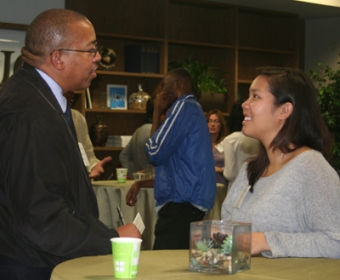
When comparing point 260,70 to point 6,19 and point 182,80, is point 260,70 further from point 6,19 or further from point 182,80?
point 6,19

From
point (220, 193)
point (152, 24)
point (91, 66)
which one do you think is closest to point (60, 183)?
point (91, 66)

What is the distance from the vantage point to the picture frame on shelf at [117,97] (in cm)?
779

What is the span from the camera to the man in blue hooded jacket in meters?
4.31

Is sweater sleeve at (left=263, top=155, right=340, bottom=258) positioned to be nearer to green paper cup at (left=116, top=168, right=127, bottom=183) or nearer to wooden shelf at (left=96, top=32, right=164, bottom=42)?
green paper cup at (left=116, top=168, right=127, bottom=183)

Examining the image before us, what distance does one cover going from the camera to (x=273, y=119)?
2514 millimetres

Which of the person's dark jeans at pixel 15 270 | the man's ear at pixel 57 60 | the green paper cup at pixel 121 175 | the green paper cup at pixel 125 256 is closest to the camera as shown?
the green paper cup at pixel 125 256

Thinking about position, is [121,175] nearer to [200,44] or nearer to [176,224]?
[176,224]

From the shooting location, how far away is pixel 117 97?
786 cm

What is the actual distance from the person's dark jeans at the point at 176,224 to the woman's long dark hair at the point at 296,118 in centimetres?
179

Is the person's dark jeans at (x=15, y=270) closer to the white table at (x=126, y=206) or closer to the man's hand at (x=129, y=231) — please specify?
the man's hand at (x=129, y=231)

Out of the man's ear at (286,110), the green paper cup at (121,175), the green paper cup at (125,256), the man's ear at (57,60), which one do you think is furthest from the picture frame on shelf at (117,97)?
the green paper cup at (125,256)

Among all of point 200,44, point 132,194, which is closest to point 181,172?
point 132,194

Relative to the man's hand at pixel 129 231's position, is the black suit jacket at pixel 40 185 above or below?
above

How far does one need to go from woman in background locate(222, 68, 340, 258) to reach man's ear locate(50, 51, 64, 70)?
2.43 ft
